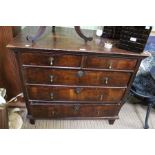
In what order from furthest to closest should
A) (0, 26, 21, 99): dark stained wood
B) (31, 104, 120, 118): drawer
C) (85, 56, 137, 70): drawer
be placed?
1. (31, 104, 120, 118): drawer
2. (0, 26, 21, 99): dark stained wood
3. (85, 56, 137, 70): drawer

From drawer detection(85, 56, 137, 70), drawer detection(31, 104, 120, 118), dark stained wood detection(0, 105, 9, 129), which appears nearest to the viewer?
dark stained wood detection(0, 105, 9, 129)

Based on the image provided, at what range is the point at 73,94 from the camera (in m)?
1.60

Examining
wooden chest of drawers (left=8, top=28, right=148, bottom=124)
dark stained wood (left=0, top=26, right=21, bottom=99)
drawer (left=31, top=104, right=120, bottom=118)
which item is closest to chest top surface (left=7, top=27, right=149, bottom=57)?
wooden chest of drawers (left=8, top=28, right=148, bottom=124)

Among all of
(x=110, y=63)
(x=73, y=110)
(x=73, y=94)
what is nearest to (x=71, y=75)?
(x=73, y=94)

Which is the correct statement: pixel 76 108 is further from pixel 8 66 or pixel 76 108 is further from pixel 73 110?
pixel 8 66

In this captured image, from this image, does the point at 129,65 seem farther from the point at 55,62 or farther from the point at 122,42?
the point at 55,62

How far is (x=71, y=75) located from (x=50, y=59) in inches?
9.0

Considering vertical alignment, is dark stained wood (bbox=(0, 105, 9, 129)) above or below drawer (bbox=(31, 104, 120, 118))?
above

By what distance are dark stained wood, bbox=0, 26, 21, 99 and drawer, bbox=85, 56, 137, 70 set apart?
2.35 ft

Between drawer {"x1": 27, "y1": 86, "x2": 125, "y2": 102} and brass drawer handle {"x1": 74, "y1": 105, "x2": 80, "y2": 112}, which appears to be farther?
brass drawer handle {"x1": 74, "y1": 105, "x2": 80, "y2": 112}

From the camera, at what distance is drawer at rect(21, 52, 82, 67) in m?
1.33

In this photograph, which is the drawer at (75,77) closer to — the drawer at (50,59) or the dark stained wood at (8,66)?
the drawer at (50,59)

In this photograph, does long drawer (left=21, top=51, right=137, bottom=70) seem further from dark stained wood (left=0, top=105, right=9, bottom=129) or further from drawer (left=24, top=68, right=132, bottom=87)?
dark stained wood (left=0, top=105, right=9, bottom=129)
